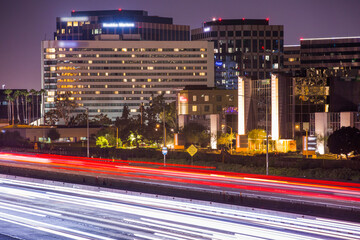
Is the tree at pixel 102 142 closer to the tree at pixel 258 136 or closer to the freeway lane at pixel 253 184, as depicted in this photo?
the tree at pixel 258 136

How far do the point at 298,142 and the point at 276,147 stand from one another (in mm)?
4318

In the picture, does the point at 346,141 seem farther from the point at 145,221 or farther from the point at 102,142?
the point at 102,142

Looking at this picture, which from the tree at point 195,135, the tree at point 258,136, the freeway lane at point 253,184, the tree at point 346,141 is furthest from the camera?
the tree at point 195,135

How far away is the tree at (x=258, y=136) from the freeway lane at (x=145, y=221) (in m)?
63.4

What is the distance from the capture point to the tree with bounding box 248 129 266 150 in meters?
96.3

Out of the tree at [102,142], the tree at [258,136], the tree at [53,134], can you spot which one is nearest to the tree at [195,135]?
the tree at [258,136]

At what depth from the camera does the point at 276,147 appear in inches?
3664

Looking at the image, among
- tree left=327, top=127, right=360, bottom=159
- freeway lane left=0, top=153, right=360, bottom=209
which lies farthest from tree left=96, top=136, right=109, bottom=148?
tree left=327, top=127, right=360, bottom=159

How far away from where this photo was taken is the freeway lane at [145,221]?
73.9ft

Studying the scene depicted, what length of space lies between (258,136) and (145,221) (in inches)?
2855

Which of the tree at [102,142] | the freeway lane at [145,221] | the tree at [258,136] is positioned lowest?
the tree at [102,142]

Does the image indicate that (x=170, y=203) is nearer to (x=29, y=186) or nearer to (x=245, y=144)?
(x=29, y=186)

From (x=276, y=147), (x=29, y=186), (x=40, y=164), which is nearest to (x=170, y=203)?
(x=29, y=186)

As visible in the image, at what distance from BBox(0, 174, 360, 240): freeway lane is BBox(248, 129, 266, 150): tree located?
63437 millimetres
